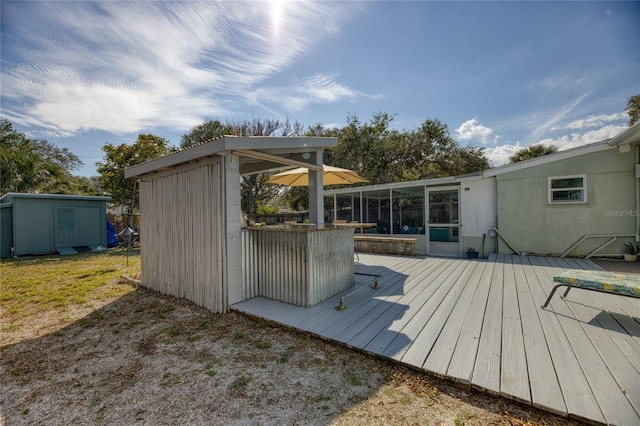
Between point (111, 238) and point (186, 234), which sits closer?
point (186, 234)

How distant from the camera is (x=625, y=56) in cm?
687

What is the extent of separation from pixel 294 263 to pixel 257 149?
1727 mm

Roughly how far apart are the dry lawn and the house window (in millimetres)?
7539

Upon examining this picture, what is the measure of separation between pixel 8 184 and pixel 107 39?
11203 mm

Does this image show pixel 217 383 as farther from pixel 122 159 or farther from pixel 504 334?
pixel 122 159

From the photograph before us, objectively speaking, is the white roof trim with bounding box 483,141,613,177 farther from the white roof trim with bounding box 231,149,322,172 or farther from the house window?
the white roof trim with bounding box 231,149,322,172

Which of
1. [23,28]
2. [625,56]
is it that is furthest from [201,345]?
[625,56]

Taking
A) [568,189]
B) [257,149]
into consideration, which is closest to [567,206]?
[568,189]

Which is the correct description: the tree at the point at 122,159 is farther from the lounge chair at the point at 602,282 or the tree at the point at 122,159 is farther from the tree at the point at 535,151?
the tree at the point at 535,151

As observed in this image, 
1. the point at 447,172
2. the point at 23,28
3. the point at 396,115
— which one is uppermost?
the point at 396,115

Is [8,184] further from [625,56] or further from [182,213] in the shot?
[625,56]

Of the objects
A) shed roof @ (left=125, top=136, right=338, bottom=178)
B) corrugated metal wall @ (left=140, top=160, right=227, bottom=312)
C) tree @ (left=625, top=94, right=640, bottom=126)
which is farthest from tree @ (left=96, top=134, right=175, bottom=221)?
tree @ (left=625, top=94, right=640, bottom=126)

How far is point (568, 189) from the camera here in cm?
690

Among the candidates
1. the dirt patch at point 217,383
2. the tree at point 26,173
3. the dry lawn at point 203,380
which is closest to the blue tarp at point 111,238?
the tree at point 26,173
